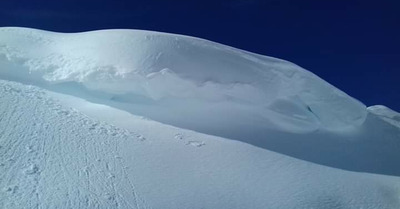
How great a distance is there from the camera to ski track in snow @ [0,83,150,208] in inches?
209

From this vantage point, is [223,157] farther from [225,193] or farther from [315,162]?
[315,162]

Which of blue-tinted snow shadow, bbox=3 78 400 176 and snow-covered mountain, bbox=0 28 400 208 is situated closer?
snow-covered mountain, bbox=0 28 400 208

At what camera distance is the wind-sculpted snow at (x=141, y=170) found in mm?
5578

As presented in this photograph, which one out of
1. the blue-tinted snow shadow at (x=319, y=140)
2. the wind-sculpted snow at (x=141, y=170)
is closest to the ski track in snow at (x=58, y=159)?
the wind-sculpted snow at (x=141, y=170)

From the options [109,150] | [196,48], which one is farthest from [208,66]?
[109,150]

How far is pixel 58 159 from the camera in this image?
20.5ft

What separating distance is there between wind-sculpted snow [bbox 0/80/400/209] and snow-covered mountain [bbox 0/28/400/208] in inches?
A: 0.9

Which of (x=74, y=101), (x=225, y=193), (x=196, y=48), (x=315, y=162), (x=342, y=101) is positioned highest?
(x=196, y=48)

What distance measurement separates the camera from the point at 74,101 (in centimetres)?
907

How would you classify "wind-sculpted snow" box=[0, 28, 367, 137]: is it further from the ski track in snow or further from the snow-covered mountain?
the ski track in snow

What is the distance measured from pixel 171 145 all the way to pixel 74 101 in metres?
2.81

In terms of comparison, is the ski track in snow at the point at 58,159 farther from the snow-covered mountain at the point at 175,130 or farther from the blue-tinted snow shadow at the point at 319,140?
the blue-tinted snow shadow at the point at 319,140

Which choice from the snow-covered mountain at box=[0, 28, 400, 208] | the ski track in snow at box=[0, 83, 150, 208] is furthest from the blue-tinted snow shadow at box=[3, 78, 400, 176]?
the ski track in snow at box=[0, 83, 150, 208]

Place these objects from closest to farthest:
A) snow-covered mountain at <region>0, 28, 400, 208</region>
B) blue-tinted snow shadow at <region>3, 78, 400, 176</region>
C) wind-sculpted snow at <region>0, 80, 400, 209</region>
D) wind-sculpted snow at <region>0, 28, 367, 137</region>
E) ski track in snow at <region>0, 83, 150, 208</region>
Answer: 1. ski track in snow at <region>0, 83, 150, 208</region>
2. wind-sculpted snow at <region>0, 80, 400, 209</region>
3. snow-covered mountain at <region>0, 28, 400, 208</region>
4. blue-tinted snow shadow at <region>3, 78, 400, 176</region>
5. wind-sculpted snow at <region>0, 28, 367, 137</region>
